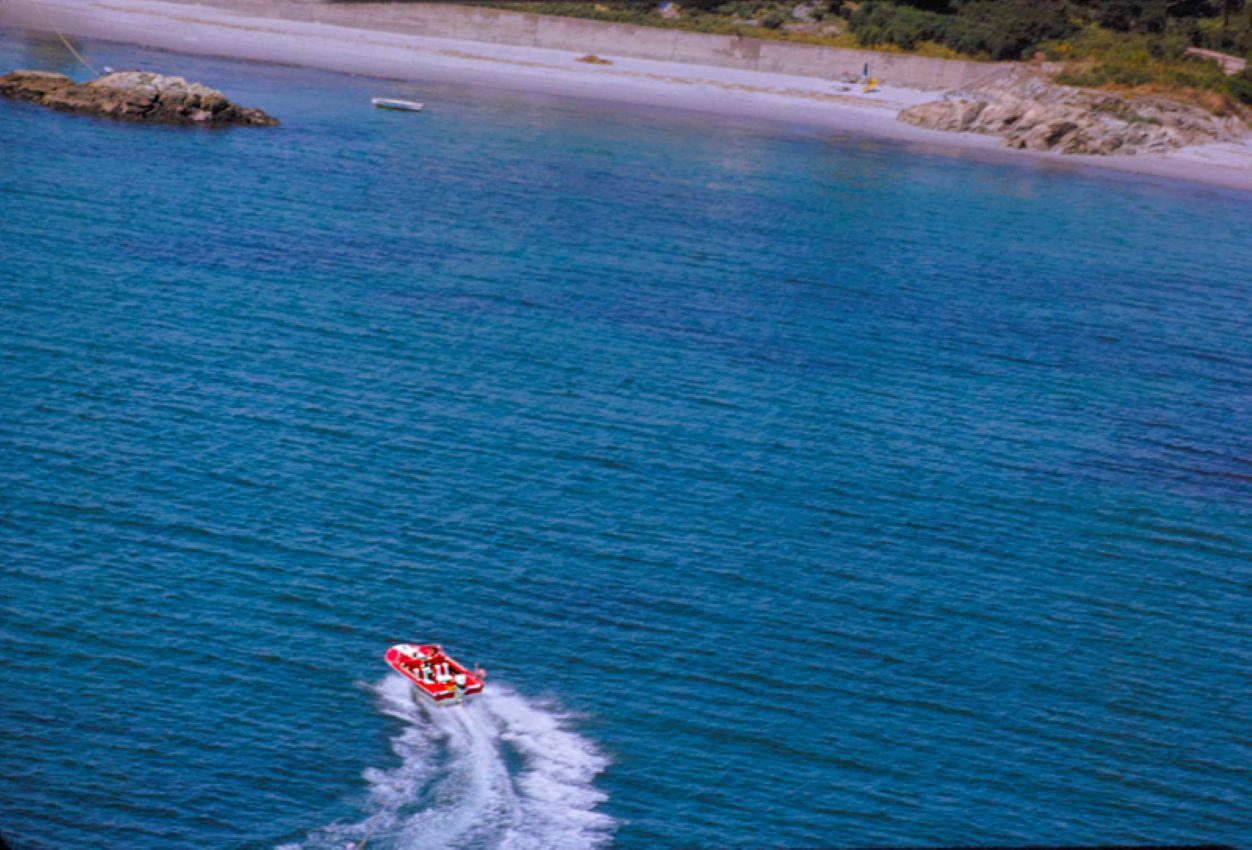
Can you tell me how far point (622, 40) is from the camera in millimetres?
146500

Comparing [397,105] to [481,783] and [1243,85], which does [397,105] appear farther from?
[481,783]

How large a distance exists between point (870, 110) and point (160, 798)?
392 ft

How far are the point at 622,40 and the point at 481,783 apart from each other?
412 feet

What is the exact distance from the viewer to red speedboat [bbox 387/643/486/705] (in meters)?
33.6

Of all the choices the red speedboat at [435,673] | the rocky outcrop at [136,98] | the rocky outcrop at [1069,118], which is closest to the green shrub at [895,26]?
the rocky outcrop at [1069,118]

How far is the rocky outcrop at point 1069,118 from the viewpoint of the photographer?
13200cm

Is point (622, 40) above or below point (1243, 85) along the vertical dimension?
above

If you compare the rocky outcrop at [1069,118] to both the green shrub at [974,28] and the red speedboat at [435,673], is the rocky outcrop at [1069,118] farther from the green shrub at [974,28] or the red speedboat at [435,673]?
the red speedboat at [435,673]

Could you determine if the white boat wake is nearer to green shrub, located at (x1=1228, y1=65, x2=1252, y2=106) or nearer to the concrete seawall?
the concrete seawall

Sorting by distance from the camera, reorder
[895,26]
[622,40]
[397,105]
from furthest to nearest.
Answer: [622,40], [895,26], [397,105]

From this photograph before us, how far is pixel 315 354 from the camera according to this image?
57.8 metres

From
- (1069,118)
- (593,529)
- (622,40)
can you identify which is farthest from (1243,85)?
(593,529)

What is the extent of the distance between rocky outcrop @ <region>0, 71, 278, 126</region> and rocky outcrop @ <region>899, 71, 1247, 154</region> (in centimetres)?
6773

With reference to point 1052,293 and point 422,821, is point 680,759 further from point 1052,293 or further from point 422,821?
point 1052,293
